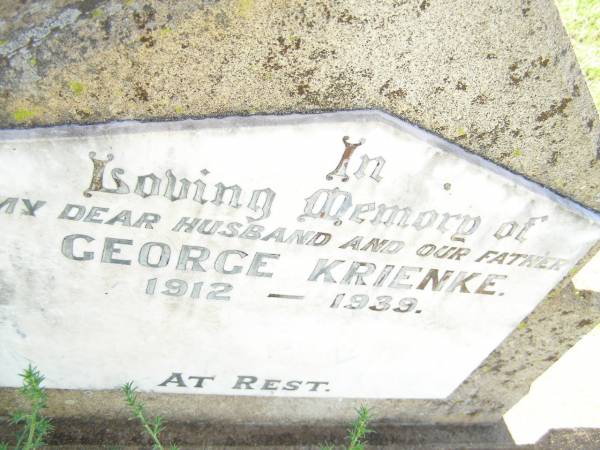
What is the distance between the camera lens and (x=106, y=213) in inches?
55.4


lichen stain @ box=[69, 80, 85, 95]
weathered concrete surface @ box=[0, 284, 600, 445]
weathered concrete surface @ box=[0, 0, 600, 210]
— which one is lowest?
weathered concrete surface @ box=[0, 284, 600, 445]

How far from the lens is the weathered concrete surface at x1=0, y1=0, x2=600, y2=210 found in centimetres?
117

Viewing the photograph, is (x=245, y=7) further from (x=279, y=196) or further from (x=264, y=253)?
(x=264, y=253)

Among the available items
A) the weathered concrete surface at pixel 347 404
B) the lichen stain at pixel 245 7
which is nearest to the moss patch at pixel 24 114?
the lichen stain at pixel 245 7

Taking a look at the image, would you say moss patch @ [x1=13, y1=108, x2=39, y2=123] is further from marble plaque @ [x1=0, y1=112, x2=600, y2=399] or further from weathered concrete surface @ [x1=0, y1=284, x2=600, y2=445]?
weathered concrete surface @ [x1=0, y1=284, x2=600, y2=445]

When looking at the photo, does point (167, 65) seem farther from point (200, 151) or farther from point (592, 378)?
point (592, 378)

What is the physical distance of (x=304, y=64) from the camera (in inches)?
51.5

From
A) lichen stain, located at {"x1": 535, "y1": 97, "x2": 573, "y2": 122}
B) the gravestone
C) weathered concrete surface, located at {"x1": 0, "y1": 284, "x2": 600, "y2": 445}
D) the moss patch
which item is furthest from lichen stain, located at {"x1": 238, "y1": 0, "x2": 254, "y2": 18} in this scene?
weathered concrete surface, located at {"x1": 0, "y1": 284, "x2": 600, "y2": 445}

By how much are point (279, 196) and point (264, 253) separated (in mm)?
235

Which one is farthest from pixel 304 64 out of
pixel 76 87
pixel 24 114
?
pixel 24 114

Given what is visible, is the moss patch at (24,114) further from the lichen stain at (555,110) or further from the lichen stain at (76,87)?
the lichen stain at (555,110)

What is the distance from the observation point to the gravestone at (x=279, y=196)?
1243mm

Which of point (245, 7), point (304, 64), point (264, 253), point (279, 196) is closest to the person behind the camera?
point (245, 7)

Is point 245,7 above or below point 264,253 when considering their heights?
above
